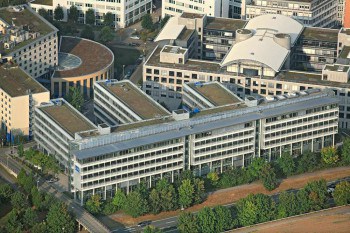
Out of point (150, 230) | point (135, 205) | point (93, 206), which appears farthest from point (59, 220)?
point (150, 230)

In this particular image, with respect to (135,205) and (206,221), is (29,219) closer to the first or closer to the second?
(135,205)

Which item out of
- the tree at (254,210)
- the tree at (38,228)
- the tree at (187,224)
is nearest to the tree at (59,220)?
the tree at (38,228)

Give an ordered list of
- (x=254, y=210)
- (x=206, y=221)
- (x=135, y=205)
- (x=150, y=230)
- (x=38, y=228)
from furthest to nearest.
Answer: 1. (x=135, y=205)
2. (x=254, y=210)
3. (x=206, y=221)
4. (x=38, y=228)
5. (x=150, y=230)

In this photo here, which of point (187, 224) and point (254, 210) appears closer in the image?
point (187, 224)

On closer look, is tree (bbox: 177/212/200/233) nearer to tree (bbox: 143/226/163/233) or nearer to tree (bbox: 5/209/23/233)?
tree (bbox: 143/226/163/233)

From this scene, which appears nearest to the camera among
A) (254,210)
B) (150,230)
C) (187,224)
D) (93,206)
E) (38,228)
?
(150,230)

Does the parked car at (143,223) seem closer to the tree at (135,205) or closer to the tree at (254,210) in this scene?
the tree at (135,205)

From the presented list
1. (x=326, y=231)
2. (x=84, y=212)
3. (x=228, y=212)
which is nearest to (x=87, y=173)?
(x=84, y=212)
